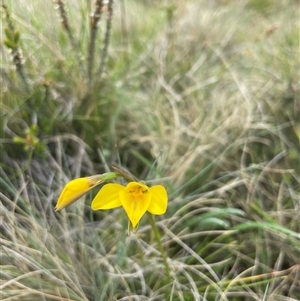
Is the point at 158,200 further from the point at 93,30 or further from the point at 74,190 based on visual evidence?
the point at 93,30

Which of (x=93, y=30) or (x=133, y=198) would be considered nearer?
(x=133, y=198)

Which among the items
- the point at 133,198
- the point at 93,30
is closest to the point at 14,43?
the point at 93,30

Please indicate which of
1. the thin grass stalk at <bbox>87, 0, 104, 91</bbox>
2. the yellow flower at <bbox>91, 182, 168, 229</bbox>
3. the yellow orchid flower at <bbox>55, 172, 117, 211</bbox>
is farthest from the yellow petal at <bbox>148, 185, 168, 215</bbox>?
the thin grass stalk at <bbox>87, 0, 104, 91</bbox>

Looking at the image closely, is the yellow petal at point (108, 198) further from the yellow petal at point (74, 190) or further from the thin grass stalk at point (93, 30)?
the thin grass stalk at point (93, 30)

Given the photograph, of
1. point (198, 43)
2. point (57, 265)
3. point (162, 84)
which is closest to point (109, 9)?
point (162, 84)

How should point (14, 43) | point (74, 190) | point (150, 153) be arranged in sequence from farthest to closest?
point (150, 153), point (14, 43), point (74, 190)

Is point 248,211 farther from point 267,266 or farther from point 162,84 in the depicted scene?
point 162,84

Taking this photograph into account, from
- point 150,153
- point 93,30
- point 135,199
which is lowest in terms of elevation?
point 150,153
